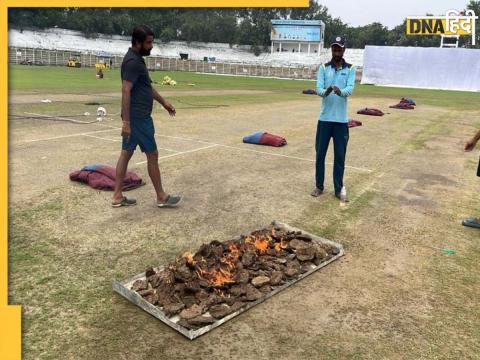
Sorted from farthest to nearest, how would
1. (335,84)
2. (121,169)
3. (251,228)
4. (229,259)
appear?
(335,84) < (121,169) < (251,228) < (229,259)

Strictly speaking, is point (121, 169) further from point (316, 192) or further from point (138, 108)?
point (316, 192)

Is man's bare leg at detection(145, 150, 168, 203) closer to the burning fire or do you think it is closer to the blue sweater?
the burning fire

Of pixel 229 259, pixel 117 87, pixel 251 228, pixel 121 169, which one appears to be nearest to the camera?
pixel 229 259

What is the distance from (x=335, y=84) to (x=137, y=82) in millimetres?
2876

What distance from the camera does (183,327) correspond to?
3.16 m

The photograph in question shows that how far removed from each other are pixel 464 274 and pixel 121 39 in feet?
374

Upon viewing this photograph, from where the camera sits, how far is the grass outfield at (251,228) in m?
3.09

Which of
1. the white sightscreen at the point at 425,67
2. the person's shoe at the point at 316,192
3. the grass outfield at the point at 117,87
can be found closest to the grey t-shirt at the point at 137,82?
the person's shoe at the point at 316,192

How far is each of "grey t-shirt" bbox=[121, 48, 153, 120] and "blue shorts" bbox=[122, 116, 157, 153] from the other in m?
A: 0.08

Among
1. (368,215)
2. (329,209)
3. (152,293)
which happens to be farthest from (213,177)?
(152,293)

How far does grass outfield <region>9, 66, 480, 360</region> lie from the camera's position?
3094 millimetres

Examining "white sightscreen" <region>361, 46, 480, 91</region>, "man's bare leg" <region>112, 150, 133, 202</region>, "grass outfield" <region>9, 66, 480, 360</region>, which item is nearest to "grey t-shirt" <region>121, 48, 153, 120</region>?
"man's bare leg" <region>112, 150, 133, 202</region>

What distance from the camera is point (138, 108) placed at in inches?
211

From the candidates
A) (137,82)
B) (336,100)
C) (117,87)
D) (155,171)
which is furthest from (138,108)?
(117,87)
